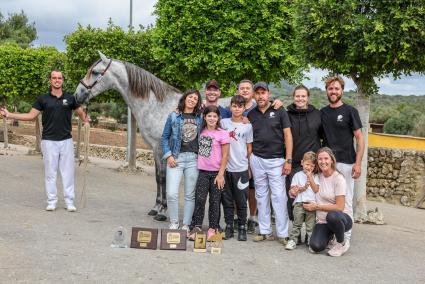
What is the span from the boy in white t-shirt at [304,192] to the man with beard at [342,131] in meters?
0.63

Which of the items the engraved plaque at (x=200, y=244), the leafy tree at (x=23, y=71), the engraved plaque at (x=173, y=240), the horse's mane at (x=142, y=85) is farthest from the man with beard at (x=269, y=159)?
the leafy tree at (x=23, y=71)

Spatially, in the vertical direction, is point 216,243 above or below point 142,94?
below

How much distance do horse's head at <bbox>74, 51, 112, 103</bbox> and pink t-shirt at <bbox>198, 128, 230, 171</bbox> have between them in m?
2.56

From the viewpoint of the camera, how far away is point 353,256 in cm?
596

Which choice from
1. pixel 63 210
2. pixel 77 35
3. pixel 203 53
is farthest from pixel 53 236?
pixel 77 35

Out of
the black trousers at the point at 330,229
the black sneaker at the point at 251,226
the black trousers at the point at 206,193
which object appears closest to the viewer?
the black trousers at the point at 330,229

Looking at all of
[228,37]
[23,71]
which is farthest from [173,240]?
[23,71]

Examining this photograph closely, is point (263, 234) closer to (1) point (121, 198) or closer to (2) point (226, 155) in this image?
(2) point (226, 155)

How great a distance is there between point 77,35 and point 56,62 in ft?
12.3

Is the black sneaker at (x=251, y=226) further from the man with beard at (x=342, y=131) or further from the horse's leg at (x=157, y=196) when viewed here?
the horse's leg at (x=157, y=196)

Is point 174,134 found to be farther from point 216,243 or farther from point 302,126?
point 302,126

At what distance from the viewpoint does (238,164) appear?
20.6 feet

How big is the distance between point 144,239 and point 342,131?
2901mm

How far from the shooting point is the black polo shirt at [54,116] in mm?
7551
